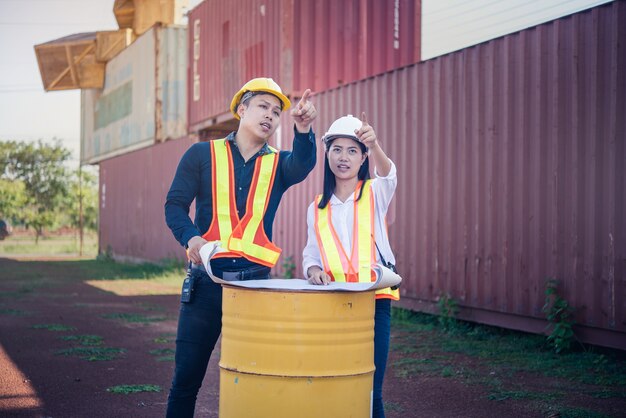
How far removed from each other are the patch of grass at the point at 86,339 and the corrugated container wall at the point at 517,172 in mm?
3338

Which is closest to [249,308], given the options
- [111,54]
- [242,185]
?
[242,185]

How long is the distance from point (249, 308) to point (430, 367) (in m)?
3.95

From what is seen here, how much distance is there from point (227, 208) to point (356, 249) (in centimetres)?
54

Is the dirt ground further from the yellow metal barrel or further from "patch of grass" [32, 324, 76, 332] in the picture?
the yellow metal barrel

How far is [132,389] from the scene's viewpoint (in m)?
5.51

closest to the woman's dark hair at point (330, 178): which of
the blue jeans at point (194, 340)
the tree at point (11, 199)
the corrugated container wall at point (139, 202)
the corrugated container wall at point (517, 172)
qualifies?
the blue jeans at point (194, 340)

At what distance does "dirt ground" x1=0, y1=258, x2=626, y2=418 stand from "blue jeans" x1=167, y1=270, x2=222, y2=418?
1682 mm

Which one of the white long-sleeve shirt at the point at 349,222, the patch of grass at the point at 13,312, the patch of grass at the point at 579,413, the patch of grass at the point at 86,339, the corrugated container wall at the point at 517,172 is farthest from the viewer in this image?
the patch of grass at the point at 13,312

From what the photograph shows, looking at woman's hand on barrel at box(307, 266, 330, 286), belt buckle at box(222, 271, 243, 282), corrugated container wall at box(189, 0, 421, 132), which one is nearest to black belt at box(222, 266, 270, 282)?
belt buckle at box(222, 271, 243, 282)

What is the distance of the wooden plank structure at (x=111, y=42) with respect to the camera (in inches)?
1085

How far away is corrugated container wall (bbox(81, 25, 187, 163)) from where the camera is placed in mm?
20609

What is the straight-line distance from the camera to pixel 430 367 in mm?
6469

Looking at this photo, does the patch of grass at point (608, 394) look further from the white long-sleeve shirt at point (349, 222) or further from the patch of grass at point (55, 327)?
the patch of grass at point (55, 327)

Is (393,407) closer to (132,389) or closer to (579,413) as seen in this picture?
(579,413)
